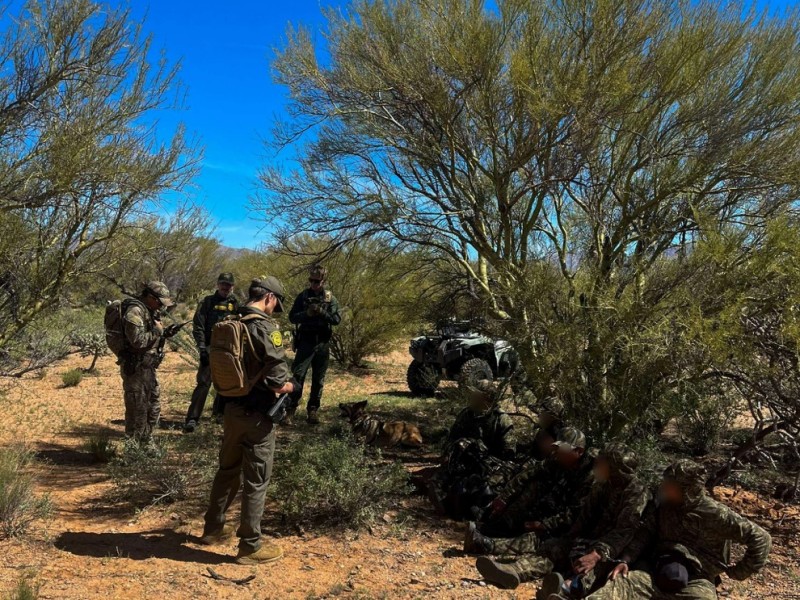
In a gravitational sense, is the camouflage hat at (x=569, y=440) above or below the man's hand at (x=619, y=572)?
above

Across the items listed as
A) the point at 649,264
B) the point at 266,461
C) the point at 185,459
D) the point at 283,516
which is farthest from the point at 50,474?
the point at 649,264

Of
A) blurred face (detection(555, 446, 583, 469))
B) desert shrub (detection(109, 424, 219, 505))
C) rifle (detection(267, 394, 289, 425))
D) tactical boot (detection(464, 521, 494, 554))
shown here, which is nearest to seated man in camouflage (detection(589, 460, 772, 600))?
blurred face (detection(555, 446, 583, 469))

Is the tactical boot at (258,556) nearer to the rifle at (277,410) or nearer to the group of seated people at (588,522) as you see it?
the rifle at (277,410)

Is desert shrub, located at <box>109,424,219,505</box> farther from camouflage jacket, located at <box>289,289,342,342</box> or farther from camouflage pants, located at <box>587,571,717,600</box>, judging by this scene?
camouflage pants, located at <box>587,571,717,600</box>

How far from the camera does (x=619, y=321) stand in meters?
4.20

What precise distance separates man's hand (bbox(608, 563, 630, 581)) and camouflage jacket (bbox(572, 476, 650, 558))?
0.09 m

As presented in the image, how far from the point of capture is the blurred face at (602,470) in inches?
135

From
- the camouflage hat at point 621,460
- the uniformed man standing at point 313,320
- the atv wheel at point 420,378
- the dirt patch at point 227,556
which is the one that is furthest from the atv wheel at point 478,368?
the camouflage hat at point 621,460

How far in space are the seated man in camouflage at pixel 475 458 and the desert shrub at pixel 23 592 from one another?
248cm

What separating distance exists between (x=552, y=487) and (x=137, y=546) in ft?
8.46

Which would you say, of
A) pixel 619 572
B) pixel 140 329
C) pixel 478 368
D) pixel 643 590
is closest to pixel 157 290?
pixel 140 329

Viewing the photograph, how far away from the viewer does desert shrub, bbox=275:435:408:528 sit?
3799 millimetres

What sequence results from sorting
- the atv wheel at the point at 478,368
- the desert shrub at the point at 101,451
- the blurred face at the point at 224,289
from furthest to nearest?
the atv wheel at the point at 478,368 < the blurred face at the point at 224,289 < the desert shrub at the point at 101,451

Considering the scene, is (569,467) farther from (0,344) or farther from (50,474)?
(0,344)
